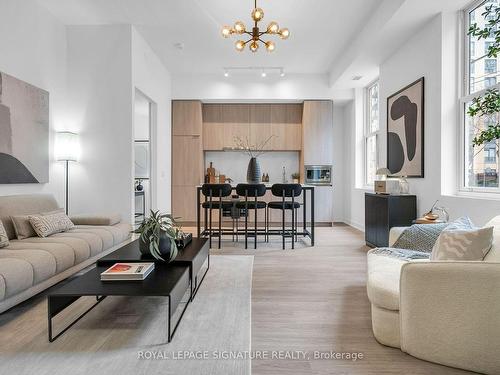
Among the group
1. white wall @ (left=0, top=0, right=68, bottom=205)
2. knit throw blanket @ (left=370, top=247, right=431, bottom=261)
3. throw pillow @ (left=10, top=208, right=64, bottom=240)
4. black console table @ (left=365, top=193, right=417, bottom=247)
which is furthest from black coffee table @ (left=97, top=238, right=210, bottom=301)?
black console table @ (left=365, top=193, right=417, bottom=247)

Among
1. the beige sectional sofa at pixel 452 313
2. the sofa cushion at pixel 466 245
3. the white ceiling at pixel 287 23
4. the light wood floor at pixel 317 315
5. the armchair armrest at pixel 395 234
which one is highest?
the white ceiling at pixel 287 23

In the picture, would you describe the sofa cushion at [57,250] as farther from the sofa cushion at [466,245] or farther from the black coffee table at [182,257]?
the sofa cushion at [466,245]

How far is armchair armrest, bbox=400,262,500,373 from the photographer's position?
174cm

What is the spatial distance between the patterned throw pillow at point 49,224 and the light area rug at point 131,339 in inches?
28.7

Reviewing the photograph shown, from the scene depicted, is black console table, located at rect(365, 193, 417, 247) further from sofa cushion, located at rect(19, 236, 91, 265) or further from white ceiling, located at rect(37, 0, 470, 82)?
sofa cushion, located at rect(19, 236, 91, 265)

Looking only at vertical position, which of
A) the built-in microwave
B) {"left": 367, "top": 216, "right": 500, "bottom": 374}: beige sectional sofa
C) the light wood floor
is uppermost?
the built-in microwave

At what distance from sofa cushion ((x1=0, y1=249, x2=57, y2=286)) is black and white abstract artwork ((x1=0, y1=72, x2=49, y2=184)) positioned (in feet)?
4.21

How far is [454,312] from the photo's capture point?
5.89 feet

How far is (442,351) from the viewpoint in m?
1.84

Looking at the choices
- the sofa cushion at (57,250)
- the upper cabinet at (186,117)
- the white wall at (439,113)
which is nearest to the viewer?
the sofa cushion at (57,250)

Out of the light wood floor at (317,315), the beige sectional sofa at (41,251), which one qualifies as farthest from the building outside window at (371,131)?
the beige sectional sofa at (41,251)

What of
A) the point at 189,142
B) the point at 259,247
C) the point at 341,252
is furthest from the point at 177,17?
the point at 341,252

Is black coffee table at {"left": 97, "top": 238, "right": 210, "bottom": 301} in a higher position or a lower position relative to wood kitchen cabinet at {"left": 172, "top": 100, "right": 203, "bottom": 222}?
lower

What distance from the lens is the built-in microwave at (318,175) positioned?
7.25 metres
